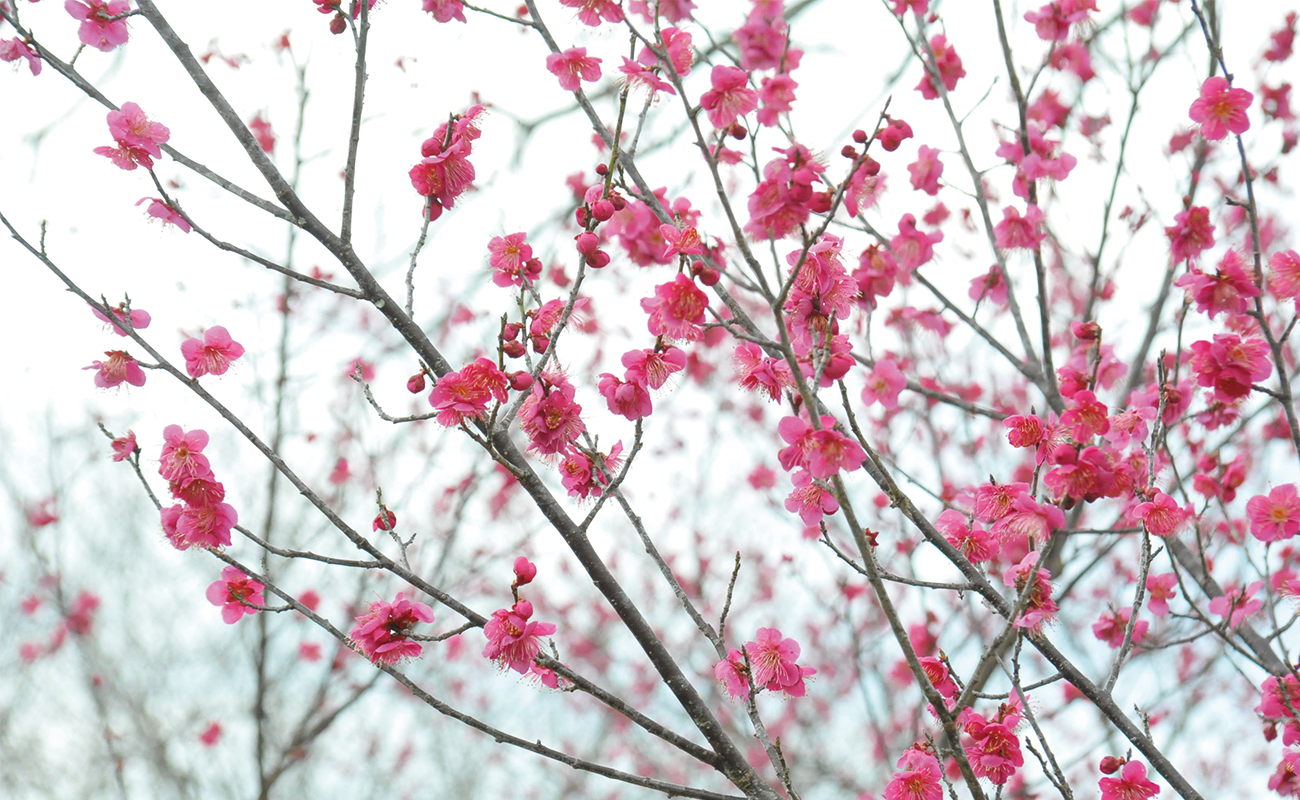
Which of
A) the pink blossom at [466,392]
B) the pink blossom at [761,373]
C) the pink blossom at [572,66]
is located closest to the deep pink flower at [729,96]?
the pink blossom at [572,66]

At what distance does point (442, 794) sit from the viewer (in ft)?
33.2

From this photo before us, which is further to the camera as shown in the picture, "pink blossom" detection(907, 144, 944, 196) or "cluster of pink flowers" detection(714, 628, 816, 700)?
"pink blossom" detection(907, 144, 944, 196)

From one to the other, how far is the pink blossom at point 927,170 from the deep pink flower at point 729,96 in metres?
1.44

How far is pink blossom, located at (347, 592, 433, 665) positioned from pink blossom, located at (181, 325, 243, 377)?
31.3 inches

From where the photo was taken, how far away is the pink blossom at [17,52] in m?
1.93

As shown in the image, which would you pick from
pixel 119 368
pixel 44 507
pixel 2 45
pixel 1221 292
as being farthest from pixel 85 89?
pixel 44 507

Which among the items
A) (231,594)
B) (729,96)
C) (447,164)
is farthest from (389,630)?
(729,96)

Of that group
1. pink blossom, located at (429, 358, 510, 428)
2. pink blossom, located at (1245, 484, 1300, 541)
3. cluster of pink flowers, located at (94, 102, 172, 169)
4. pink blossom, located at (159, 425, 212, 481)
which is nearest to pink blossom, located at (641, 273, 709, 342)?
pink blossom, located at (429, 358, 510, 428)

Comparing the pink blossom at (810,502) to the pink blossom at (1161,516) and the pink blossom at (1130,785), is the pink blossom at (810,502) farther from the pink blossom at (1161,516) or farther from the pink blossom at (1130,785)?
the pink blossom at (1130,785)

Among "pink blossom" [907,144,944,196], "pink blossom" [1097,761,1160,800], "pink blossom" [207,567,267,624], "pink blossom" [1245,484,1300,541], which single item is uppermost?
"pink blossom" [907,144,944,196]

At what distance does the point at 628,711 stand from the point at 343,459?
412 cm

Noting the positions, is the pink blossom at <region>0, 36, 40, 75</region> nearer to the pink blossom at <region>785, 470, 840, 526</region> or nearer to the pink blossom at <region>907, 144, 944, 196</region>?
the pink blossom at <region>785, 470, 840, 526</region>

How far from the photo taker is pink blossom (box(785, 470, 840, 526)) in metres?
1.92

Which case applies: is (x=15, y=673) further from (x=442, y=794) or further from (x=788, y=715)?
(x=788, y=715)
